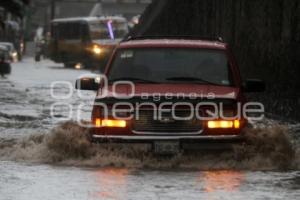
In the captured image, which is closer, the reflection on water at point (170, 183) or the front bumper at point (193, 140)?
the reflection on water at point (170, 183)

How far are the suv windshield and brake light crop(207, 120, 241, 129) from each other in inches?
37.9

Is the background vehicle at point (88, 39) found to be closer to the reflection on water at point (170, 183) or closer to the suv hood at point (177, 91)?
the suv hood at point (177, 91)

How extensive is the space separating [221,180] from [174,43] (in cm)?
324

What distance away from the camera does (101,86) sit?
46.6 ft

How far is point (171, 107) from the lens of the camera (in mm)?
13156

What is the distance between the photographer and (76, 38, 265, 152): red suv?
13.2 metres

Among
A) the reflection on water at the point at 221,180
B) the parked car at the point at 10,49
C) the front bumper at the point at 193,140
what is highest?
the front bumper at the point at 193,140

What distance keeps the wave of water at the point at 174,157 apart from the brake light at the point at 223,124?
27 cm

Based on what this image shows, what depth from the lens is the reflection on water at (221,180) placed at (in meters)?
11.6

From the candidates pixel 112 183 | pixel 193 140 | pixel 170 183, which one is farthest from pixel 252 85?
pixel 112 183

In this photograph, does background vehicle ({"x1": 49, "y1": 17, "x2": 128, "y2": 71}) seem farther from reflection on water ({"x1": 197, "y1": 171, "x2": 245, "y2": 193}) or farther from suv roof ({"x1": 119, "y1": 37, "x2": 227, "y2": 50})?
reflection on water ({"x1": 197, "y1": 171, "x2": 245, "y2": 193})

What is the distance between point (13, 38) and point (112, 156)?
69.6m

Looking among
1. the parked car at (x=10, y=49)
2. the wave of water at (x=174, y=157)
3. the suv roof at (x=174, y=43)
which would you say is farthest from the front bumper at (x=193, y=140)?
the parked car at (x=10, y=49)

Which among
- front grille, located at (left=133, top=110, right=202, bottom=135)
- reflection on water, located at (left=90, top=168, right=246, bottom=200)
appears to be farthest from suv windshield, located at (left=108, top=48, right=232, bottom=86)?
reflection on water, located at (left=90, top=168, right=246, bottom=200)
